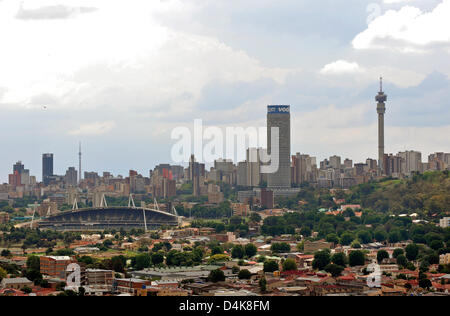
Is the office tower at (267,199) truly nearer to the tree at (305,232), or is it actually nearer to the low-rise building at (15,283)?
the tree at (305,232)

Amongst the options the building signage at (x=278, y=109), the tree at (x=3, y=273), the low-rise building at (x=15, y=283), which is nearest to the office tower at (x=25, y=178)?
the building signage at (x=278, y=109)

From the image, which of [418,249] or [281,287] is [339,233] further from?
[281,287]

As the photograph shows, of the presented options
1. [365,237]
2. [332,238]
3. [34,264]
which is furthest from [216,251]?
[365,237]

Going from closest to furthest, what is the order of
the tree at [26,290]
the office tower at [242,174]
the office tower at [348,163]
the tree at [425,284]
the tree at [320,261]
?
the tree at [26,290]
the tree at [425,284]
the tree at [320,261]
the office tower at [242,174]
the office tower at [348,163]

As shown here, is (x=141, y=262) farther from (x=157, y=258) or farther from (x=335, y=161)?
(x=335, y=161)

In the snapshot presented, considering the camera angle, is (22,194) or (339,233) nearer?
(339,233)
